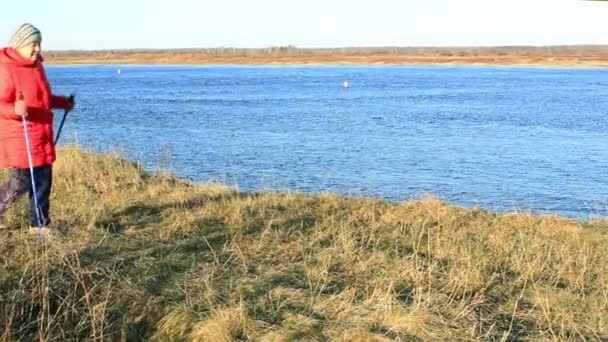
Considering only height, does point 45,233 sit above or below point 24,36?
below

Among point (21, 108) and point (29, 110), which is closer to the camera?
point (21, 108)

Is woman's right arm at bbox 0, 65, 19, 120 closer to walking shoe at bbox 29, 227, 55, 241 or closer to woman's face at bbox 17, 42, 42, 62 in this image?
woman's face at bbox 17, 42, 42, 62

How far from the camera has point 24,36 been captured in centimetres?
506

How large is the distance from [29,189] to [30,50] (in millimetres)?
1064

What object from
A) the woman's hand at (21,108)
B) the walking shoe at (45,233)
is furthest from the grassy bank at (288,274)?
the woman's hand at (21,108)

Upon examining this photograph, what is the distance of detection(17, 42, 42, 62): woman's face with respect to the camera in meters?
5.09

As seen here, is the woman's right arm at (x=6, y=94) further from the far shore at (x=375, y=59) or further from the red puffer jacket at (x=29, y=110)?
the far shore at (x=375, y=59)

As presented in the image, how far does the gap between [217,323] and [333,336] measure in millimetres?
611

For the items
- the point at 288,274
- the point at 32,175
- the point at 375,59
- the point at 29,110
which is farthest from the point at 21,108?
the point at 375,59

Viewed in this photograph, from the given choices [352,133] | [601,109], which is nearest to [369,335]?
[352,133]

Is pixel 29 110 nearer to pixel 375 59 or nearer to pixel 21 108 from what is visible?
pixel 21 108

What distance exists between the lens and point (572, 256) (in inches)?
231

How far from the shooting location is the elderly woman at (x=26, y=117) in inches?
201

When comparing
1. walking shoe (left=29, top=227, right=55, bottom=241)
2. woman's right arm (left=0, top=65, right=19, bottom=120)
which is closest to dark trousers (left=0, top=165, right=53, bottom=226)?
walking shoe (left=29, top=227, right=55, bottom=241)
